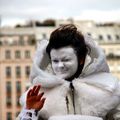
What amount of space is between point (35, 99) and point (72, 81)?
25 cm

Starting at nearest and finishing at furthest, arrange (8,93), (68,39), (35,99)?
(35,99) < (68,39) < (8,93)

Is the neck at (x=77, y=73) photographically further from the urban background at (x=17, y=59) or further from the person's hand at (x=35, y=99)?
the urban background at (x=17, y=59)

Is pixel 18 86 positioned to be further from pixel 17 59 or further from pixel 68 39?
pixel 68 39

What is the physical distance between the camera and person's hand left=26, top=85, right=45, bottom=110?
324 centimetres

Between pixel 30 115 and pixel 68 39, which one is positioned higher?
pixel 68 39

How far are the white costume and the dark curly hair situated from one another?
0.04 metres

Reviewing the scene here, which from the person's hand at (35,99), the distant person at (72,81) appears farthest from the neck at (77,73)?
the person's hand at (35,99)

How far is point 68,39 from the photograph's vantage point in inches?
133

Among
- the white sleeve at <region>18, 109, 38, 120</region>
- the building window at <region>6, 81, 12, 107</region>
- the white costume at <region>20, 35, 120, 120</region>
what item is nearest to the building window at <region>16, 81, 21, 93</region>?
the building window at <region>6, 81, 12, 107</region>

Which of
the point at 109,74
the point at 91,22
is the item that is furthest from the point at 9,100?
the point at 109,74

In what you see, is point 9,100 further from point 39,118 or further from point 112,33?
point 39,118

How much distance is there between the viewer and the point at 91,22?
221ft

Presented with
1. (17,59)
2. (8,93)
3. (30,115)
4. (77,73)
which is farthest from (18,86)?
(30,115)

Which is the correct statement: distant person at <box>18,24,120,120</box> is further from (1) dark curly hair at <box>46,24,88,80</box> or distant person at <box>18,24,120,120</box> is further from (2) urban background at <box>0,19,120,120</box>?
(2) urban background at <box>0,19,120,120</box>
